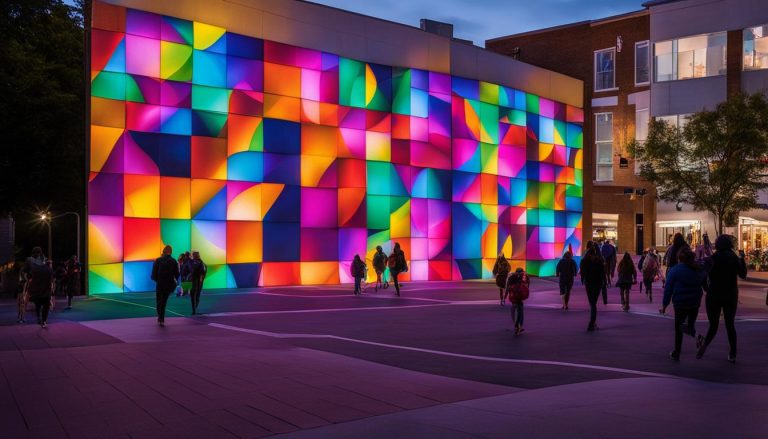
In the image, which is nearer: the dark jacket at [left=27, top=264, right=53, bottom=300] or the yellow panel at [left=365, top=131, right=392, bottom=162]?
the dark jacket at [left=27, top=264, right=53, bottom=300]

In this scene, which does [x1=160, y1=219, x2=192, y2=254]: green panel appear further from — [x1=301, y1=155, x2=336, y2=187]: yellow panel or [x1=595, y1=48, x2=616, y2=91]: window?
[x1=595, y1=48, x2=616, y2=91]: window

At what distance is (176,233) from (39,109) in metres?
15.1

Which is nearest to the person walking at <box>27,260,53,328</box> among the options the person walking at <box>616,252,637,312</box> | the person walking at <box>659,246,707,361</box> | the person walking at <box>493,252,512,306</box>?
the person walking at <box>493,252,512,306</box>

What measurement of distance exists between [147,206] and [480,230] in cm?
1710

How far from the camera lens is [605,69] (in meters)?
57.1

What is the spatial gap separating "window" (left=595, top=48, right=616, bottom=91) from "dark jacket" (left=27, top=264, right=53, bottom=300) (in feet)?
161

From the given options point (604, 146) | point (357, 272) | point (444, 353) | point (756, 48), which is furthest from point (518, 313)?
point (604, 146)

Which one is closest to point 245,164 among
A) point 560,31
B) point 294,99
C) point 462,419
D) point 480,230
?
point 294,99

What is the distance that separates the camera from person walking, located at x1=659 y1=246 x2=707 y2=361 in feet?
36.5

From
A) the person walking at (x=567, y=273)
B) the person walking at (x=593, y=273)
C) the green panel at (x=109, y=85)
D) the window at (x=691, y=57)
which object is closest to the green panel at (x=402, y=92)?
the green panel at (x=109, y=85)

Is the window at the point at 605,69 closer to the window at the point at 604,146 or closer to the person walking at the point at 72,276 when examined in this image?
the window at the point at 604,146

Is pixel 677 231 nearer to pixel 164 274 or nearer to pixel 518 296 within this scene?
pixel 518 296

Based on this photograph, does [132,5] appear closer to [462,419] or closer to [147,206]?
[147,206]

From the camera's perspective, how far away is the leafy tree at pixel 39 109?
36031 mm
